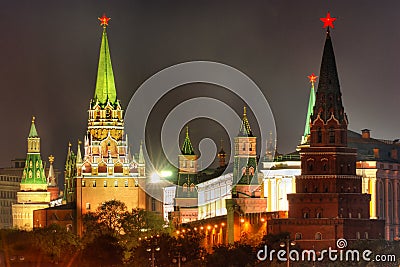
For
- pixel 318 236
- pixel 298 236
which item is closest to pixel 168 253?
pixel 298 236

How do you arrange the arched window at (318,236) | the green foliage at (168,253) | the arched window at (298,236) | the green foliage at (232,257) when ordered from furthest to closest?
the arched window at (298,236), the arched window at (318,236), the green foliage at (168,253), the green foliage at (232,257)

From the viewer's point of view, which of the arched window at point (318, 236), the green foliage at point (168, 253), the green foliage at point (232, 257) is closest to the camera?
the green foliage at point (232, 257)

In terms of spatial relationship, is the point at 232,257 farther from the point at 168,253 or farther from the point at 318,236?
the point at 318,236

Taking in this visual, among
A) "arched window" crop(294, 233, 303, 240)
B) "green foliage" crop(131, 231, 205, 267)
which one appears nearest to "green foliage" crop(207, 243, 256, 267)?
"green foliage" crop(131, 231, 205, 267)

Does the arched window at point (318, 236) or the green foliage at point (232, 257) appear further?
the arched window at point (318, 236)

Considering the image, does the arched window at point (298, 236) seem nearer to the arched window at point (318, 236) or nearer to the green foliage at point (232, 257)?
the arched window at point (318, 236)

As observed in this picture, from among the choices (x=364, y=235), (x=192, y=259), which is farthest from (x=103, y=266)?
(x=364, y=235)

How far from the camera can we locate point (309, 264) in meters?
176

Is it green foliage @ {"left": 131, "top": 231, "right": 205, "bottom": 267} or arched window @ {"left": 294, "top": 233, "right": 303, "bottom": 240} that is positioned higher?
arched window @ {"left": 294, "top": 233, "right": 303, "bottom": 240}

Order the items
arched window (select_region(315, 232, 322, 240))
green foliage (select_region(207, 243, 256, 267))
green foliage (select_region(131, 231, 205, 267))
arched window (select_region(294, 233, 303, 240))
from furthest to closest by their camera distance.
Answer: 1. arched window (select_region(294, 233, 303, 240))
2. arched window (select_region(315, 232, 322, 240))
3. green foliage (select_region(131, 231, 205, 267))
4. green foliage (select_region(207, 243, 256, 267))

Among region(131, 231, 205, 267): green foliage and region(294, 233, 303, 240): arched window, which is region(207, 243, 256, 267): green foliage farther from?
region(294, 233, 303, 240): arched window

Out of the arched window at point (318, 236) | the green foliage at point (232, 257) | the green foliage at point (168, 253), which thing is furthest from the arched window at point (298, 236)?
the green foliage at point (232, 257)

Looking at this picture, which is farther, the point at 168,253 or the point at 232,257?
the point at 168,253

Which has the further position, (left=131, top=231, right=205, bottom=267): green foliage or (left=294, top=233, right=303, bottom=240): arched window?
(left=294, top=233, right=303, bottom=240): arched window
